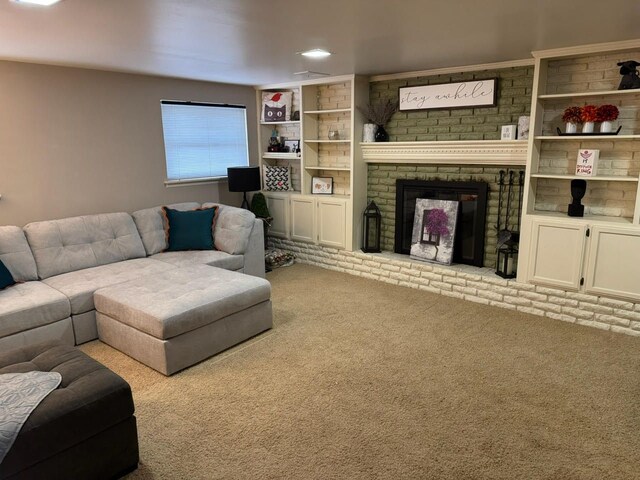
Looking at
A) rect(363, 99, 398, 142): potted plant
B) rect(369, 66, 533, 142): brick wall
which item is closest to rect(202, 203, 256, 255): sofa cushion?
rect(363, 99, 398, 142): potted plant

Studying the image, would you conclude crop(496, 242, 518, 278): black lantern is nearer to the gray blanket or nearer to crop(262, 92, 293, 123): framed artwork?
crop(262, 92, 293, 123): framed artwork

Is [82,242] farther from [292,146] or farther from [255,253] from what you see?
[292,146]

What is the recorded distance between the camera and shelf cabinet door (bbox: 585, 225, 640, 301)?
3.52 meters

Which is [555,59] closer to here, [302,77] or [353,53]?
[353,53]

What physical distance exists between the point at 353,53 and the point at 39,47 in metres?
2.34

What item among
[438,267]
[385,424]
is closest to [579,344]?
[438,267]

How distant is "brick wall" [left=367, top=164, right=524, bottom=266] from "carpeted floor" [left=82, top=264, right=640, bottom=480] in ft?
3.03

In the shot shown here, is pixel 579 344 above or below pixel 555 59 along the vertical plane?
below

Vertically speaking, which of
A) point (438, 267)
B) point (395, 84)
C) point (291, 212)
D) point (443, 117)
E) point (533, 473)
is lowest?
point (533, 473)

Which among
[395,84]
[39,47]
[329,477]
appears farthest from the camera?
[395,84]

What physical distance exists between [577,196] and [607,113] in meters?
0.67

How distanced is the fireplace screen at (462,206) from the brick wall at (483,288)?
0.64 ft

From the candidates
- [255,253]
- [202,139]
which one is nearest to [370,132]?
[255,253]

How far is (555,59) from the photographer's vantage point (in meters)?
3.91
